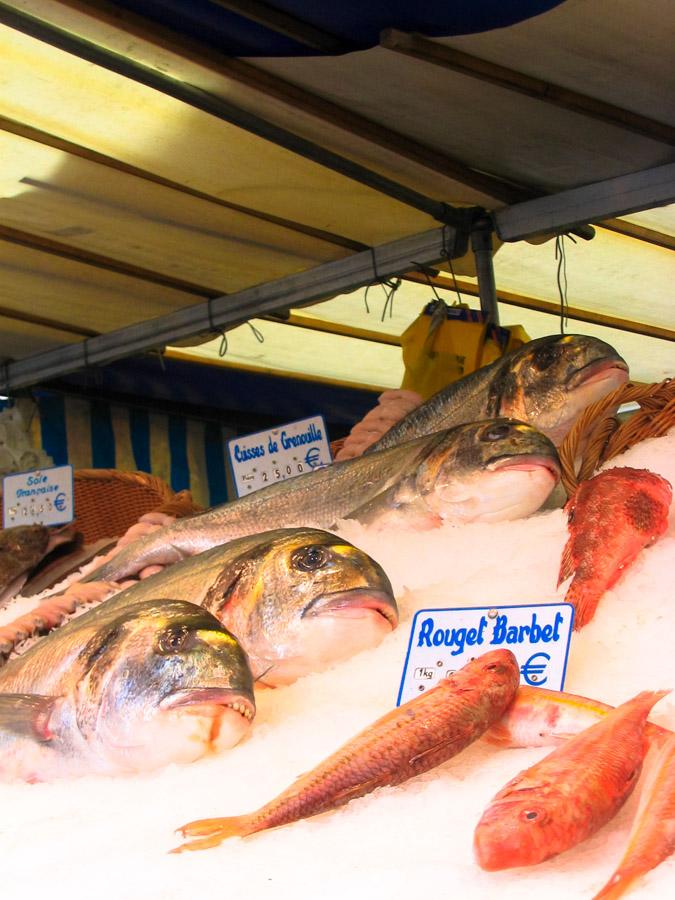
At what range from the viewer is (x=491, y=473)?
92.6 inches

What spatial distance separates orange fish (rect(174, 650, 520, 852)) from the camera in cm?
125

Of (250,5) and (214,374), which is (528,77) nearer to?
(250,5)

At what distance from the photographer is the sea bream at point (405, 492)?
2.36 meters

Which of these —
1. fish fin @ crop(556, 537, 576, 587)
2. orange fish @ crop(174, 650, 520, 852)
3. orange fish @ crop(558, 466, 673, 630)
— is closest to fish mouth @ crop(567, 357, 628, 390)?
orange fish @ crop(558, 466, 673, 630)

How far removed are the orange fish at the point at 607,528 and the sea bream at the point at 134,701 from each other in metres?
0.53

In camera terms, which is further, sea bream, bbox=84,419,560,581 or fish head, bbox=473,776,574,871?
sea bream, bbox=84,419,560,581

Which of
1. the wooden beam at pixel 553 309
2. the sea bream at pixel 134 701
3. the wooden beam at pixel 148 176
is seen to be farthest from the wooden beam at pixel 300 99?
the sea bream at pixel 134 701

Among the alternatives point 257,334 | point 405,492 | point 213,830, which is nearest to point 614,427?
point 405,492

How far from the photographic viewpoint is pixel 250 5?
294 centimetres

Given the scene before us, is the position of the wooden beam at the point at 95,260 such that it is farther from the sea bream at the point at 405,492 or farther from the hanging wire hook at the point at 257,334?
the sea bream at the point at 405,492

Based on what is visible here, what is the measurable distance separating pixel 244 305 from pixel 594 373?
2.50m

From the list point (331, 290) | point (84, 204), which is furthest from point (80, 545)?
point (331, 290)

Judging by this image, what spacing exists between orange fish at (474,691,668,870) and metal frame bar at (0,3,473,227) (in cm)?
253

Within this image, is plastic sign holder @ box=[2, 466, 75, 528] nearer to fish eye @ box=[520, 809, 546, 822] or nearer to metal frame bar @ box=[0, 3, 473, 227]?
metal frame bar @ box=[0, 3, 473, 227]
